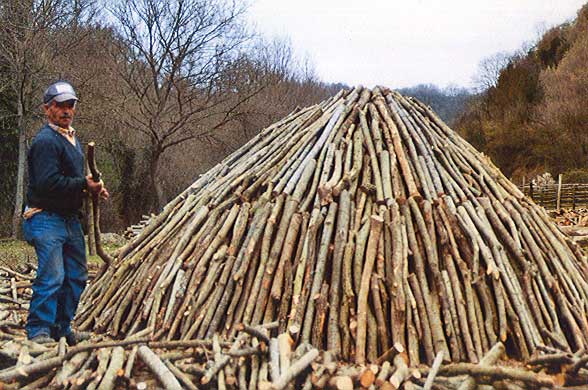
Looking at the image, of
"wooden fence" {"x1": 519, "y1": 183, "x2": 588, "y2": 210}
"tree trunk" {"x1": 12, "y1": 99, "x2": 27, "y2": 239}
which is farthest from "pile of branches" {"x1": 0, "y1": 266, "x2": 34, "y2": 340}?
"wooden fence" {"x1": 519, "y1": 183, "x2": 588, "y2": 210}

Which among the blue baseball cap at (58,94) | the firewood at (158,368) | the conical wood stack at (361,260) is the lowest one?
the firewood at (158,368)

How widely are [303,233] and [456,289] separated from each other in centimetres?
127

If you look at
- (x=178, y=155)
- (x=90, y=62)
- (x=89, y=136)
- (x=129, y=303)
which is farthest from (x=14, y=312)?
(x=178, y=155)

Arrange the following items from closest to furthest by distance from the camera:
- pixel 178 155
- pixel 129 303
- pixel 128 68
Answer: pixel 129 303
pixel 128 68
pixel 178 155

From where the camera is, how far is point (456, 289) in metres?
4.61

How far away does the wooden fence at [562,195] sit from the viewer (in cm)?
2392

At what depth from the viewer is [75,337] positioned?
16.3ft

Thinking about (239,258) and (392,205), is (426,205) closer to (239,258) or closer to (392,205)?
(392,205)

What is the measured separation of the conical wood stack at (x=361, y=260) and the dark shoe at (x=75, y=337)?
196 mm

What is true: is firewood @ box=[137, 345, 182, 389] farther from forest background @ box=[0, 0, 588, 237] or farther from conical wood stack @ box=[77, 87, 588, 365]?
forest background @ box=[0, 0, 588, 237]

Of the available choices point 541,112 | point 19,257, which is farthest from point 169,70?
point 541,112

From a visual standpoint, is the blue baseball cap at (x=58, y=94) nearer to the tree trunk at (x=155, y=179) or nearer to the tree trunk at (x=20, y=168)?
the tree trunk at (x=20, y=168)

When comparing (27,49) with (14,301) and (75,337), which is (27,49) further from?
(75,337)

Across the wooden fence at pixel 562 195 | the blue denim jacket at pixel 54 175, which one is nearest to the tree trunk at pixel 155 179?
the wooden fence at pixel 562 195
